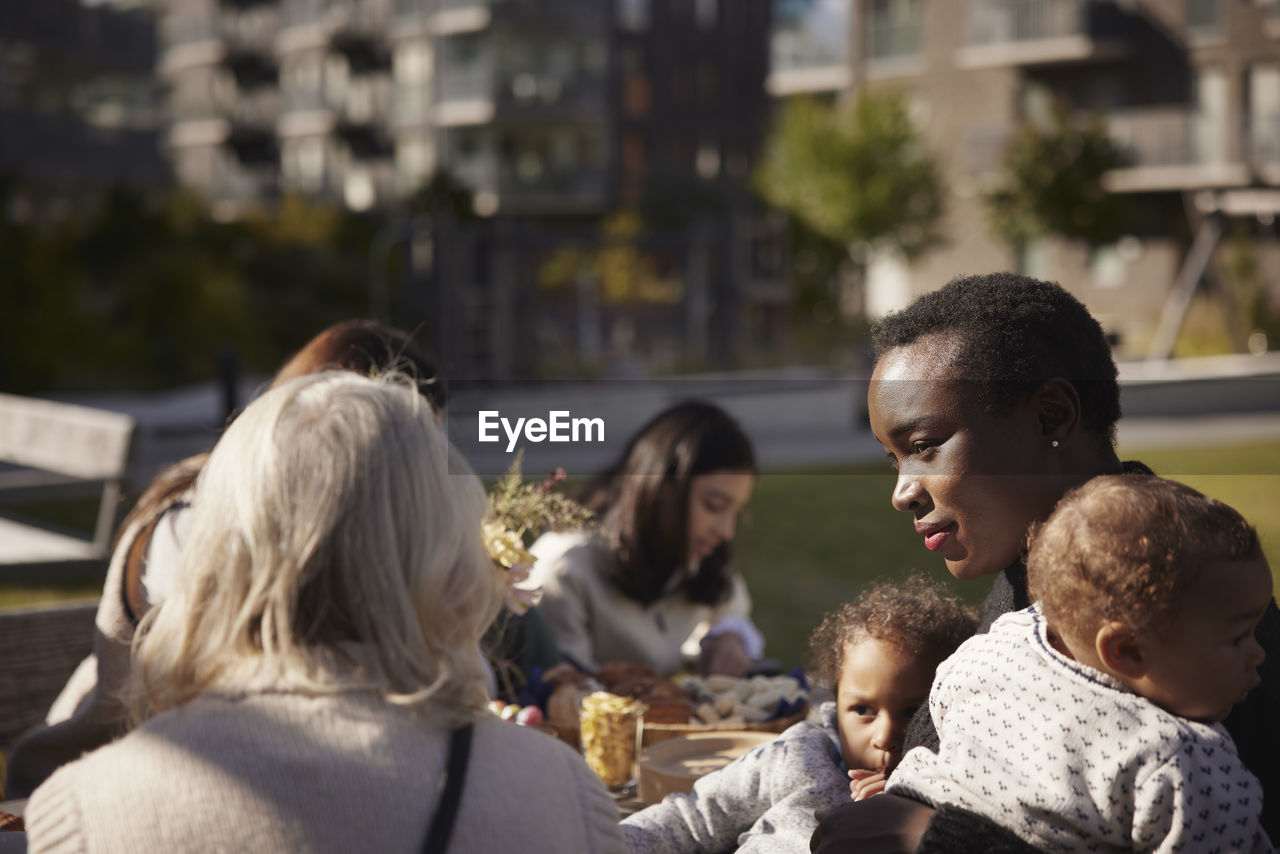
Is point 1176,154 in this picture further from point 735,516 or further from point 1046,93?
point 735,516

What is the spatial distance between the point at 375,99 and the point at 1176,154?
951 inches

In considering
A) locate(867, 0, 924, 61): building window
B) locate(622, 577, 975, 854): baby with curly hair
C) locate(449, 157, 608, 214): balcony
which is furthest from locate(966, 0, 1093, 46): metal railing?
locate(622, 577, 975, 854): baby with curly hair

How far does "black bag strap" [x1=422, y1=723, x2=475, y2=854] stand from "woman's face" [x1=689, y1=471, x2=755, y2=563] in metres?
2.12

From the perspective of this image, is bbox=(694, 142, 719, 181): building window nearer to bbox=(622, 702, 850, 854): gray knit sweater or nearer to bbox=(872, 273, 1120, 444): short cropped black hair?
bbox=(622, 702, 850, 854): gray knit sweater

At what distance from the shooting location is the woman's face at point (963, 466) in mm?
1761

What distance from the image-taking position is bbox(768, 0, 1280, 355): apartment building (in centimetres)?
2577

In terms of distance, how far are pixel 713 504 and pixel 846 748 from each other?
1472 millimetres

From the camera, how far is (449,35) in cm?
3847

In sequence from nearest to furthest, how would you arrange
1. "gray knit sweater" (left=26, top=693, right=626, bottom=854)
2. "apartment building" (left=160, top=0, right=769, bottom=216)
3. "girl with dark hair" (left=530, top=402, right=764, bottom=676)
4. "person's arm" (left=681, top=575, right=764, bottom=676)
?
"gray knit sweater" (left=26, top=693, right=626, bottom=854), "person's arm" (left=681, top=575, right=764, bottom=676), "girl with dark hair" (left=530, top=402, right=764, bottom=676), "apartment building" (left=160, top=0, right=769, bottom=216)

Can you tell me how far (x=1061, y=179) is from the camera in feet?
84.8

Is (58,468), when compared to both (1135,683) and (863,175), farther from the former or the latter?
(863,175)

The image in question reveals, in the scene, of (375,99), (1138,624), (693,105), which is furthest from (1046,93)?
(1138,624)

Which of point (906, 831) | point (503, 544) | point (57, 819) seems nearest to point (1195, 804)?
point (906, 831)

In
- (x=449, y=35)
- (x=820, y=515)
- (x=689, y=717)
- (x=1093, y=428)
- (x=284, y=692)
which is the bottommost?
(x=820, y=515)
